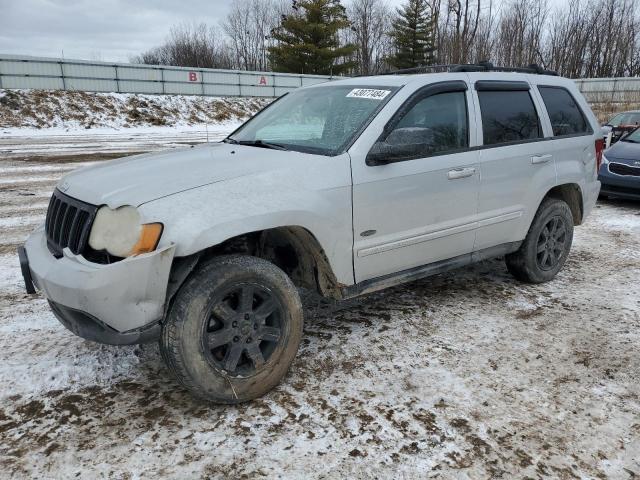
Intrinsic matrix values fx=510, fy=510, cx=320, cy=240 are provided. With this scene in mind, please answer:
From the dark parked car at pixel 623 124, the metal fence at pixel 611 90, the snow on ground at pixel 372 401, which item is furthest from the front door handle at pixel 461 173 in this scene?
the metal fence at pixel 611 90

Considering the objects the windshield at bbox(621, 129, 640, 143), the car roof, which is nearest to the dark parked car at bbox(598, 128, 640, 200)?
the windshield at bbox(621, 129, 640, 143)

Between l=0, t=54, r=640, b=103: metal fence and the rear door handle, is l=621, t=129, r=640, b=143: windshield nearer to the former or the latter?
the rear door handle

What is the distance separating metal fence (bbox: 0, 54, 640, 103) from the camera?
92.3 ft

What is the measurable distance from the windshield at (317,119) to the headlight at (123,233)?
123 cm

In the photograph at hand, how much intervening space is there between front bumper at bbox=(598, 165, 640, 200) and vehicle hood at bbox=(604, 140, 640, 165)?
0.79 feet

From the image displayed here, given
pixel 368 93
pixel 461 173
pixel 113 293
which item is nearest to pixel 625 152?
pixel 461 173

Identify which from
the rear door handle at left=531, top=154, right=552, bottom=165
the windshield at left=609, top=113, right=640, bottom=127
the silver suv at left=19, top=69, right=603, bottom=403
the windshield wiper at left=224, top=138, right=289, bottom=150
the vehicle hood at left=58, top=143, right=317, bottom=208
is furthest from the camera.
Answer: the windshield at left=609, top=113, right=640, bottom=127

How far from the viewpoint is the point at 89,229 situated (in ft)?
8.39

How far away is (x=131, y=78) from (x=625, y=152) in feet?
96.7

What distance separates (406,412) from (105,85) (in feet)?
107

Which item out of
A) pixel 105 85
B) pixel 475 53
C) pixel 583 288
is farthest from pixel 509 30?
pixel 583 288

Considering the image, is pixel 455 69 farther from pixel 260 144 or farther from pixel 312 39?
pixel 312 39

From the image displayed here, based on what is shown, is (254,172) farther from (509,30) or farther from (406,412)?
(509,30)

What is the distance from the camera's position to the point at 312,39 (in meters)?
47.3
